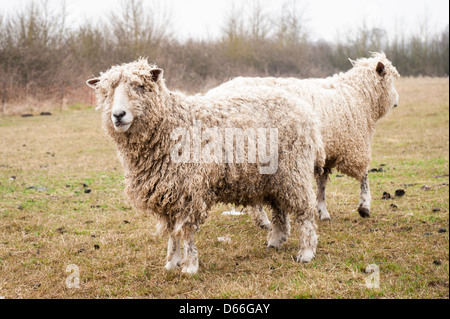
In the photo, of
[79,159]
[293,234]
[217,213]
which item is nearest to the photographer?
[293,234]

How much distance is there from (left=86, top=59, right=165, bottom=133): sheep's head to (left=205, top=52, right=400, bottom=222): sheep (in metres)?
1.52

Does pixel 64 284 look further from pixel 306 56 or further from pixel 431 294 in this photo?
pixel 306 56

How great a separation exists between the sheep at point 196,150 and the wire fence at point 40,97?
18.7 meters

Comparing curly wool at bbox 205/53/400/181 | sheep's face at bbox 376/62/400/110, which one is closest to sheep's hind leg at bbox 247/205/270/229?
curly wool at bbox 205/53/400/181

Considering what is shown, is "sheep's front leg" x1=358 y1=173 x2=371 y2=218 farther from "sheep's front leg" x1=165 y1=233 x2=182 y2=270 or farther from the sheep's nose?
the sheep's nose

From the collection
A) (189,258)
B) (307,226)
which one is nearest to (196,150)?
(189,258)

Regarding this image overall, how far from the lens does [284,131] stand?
464cm

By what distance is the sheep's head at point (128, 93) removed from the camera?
156 inches

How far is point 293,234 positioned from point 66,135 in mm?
12354

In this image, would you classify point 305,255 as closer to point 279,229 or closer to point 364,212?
point 279,229

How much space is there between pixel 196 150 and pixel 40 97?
21315mm

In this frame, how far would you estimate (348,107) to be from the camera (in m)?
6.41

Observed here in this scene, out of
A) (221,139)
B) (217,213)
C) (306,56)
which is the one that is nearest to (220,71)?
(306,56)
